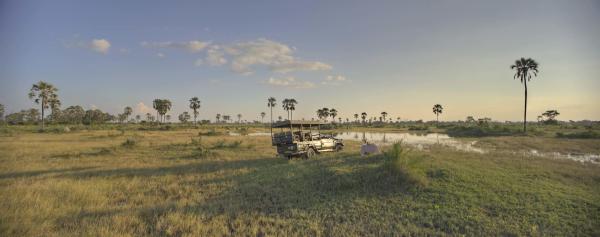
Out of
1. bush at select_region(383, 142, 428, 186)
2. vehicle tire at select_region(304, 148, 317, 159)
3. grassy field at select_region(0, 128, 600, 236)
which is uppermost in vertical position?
bush at select_region(383, 142, 428, 186)

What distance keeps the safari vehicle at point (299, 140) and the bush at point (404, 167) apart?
658cm

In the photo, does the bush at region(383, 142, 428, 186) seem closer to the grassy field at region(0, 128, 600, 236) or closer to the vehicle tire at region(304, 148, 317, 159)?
the grassy field at region(0, 128, 600, 236)

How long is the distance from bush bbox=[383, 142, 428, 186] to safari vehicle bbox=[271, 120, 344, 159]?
21.6 feet

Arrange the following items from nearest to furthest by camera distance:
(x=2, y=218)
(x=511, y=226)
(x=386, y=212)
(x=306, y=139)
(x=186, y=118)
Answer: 1. (x=511, y=226)
2. (x=2, y=218)
3. (x=386, y=212)
4. (x=306, y=139)
5. (x=186, y=118)

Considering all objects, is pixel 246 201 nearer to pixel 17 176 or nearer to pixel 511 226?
pixel 511 226

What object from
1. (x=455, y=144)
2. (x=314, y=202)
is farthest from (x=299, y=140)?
(x=455, y=144)

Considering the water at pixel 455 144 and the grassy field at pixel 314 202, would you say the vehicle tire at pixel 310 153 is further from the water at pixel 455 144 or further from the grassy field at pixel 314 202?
the water at pixel 455 144

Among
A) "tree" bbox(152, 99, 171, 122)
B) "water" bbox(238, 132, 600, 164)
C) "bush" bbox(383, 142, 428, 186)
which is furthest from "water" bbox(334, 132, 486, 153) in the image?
"tree" bbox(152, 99, 171, 122)

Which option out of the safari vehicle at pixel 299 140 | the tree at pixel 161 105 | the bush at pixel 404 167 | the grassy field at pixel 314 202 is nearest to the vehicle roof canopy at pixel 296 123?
the safari vehicle at pixel 299 140

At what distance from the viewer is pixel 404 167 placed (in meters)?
9.66

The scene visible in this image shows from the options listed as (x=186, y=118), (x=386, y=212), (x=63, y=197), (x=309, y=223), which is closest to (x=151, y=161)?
(x=63, y=197)

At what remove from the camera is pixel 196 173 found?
1355 cm

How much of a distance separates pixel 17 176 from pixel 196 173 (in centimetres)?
785

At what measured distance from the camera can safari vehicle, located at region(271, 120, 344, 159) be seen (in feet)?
53.3
